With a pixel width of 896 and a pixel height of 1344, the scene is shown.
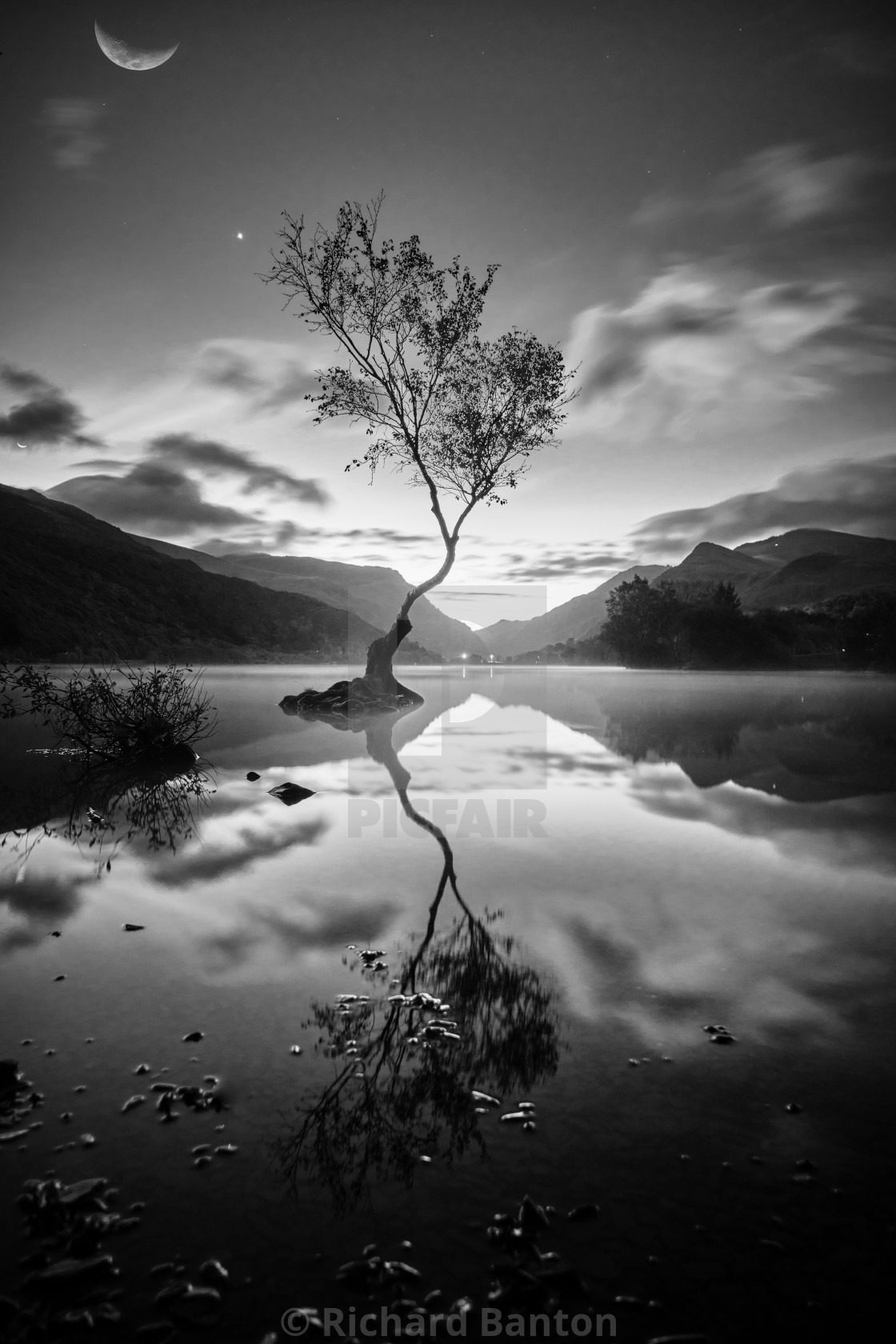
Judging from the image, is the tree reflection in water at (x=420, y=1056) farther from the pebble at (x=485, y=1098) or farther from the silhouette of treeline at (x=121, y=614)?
the silhouette of treeline at (x=121, y=614)

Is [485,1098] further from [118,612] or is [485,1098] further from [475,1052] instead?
[118,612]

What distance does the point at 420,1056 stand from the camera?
421cm

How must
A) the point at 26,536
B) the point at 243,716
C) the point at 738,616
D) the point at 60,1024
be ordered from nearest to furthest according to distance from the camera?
1. the point at 60,1024
2. the point at 243,716
3. the point at 738,616
4. the point at 26,536

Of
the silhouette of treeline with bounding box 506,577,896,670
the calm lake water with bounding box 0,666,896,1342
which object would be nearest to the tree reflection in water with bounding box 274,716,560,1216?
the calm lake water with bounding box 0,666,896,1342

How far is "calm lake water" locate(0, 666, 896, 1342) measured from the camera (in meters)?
2.74

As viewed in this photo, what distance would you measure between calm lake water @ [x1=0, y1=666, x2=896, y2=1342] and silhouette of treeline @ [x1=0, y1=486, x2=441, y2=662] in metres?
112

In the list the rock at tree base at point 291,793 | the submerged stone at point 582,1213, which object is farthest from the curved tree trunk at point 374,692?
the submerged stone at point 582,1213

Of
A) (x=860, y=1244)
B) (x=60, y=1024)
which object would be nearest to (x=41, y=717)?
(x=60, y=1024)

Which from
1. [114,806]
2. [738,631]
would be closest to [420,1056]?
[114,806]

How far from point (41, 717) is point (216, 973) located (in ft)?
96.6

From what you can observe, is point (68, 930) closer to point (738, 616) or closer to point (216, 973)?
point (216, 973)

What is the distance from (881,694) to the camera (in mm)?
41844

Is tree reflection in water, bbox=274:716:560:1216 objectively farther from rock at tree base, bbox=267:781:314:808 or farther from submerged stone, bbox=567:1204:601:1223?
rock at tree base, bbox=267:781:314:808

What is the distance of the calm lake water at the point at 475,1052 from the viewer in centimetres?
274
